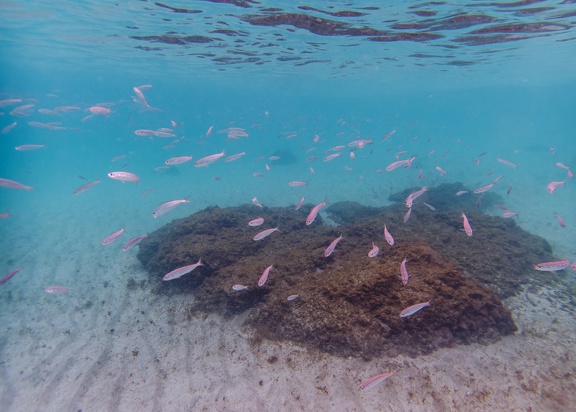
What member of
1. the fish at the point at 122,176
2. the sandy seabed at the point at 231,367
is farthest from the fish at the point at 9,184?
the sandy seabed at the point at 231,367

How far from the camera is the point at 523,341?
448 cm

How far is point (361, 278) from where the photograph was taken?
466 centimetres

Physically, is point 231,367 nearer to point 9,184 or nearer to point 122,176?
point 122,176

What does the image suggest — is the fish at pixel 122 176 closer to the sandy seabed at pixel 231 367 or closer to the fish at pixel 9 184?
the fish at pixel 9 184

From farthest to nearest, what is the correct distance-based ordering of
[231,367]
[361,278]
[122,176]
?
[122,176] < [361,278] < [231,367]

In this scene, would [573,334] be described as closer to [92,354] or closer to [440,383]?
[440,383]

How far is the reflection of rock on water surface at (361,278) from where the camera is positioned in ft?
14.3

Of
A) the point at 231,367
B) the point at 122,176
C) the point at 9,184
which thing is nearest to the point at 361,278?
the point at 231,367

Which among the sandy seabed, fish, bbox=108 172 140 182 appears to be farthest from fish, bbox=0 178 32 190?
the sandy seabed

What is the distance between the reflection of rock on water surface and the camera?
171 inches

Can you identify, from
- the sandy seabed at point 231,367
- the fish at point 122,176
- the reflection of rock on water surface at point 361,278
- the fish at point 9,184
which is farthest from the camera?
the fish at point 9,184

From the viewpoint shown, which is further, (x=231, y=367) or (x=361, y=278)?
(x=361, y=278)

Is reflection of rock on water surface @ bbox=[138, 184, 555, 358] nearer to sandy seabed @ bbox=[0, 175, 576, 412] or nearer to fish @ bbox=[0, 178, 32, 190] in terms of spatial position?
sandy seabed @ bbox=[0, 175, 576, 412]

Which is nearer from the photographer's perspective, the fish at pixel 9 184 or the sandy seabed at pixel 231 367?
the sandy seabed at pixel 231 367
